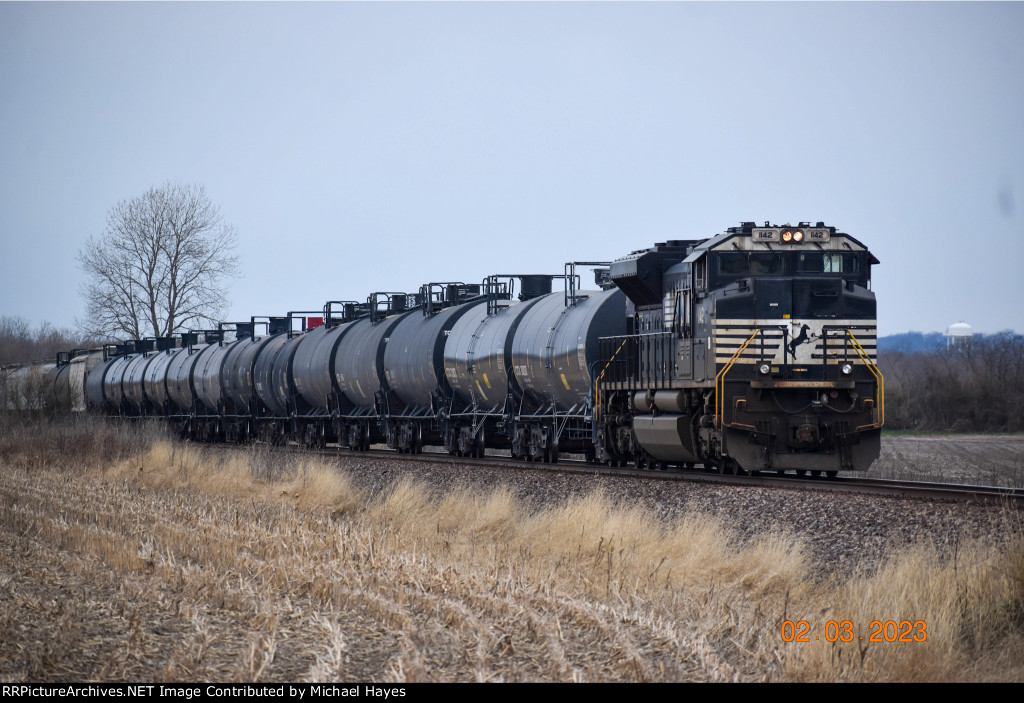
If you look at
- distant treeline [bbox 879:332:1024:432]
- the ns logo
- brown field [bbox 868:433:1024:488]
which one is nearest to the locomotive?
the ns logo

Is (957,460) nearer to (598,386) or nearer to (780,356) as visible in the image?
(598,386)

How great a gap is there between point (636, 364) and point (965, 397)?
40.1m

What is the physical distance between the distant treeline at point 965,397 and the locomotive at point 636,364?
3317 centimetres

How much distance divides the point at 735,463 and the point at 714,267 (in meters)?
3.15

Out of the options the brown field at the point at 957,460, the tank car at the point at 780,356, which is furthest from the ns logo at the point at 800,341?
the brown field at the point at 957,460

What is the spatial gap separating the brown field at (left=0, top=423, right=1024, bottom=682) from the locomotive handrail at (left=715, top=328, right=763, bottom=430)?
287 cm

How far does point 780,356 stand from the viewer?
16.5 metres

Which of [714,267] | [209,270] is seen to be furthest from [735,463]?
[209,270]

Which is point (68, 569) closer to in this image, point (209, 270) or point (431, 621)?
point (431, 621)

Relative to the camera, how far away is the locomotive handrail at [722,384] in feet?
52.9

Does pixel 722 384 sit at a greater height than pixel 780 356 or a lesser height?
lesser

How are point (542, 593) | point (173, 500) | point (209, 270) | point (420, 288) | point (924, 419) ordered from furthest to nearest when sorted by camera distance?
point (209, 270)
point (924, 419)
point (420, 288)
point (173, 500)
point (542, 593)

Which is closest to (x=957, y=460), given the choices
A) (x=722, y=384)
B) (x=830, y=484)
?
(x=722, y=384)

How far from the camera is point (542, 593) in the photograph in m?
8.91
